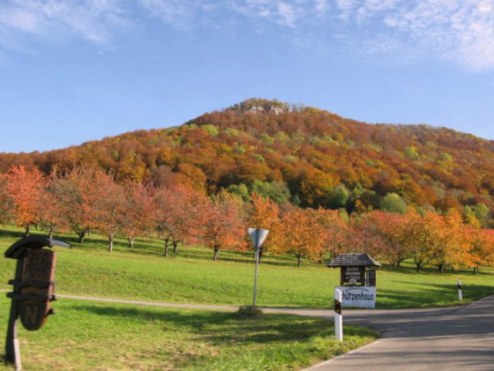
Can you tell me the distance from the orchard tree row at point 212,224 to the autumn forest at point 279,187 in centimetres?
16

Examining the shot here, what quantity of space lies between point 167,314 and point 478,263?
6526 cm

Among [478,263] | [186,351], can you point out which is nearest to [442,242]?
[478,263]

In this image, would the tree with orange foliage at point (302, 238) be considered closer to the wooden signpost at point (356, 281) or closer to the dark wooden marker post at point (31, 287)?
the wooden signpost at point (356, 281)

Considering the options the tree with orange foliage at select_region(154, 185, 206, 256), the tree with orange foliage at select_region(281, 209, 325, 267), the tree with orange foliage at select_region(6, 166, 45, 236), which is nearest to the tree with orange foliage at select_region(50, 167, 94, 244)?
the tree with orange foliage at select_region(6, 166, 45, 236)

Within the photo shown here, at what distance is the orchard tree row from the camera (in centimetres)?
5159

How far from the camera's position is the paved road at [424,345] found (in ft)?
24.9

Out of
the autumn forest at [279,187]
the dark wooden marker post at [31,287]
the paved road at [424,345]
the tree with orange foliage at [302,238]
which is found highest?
the autumn forest at [279,187]

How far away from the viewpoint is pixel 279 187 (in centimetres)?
12012

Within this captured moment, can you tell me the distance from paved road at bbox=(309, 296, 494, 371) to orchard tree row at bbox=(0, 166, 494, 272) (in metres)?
36.8

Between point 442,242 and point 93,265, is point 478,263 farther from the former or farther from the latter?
point 93,265

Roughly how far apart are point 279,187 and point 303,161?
21.2 meters

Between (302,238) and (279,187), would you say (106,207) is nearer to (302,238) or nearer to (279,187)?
(302,238)

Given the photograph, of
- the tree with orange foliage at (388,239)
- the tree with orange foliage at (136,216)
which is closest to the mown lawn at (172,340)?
the tree with orange foliage at (136,216)

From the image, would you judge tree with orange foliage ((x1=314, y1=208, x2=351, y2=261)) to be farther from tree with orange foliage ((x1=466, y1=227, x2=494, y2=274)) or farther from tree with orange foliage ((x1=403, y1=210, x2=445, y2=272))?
tree with orange foliage ((x1=466, y1=227, x2=494, y2=274))
